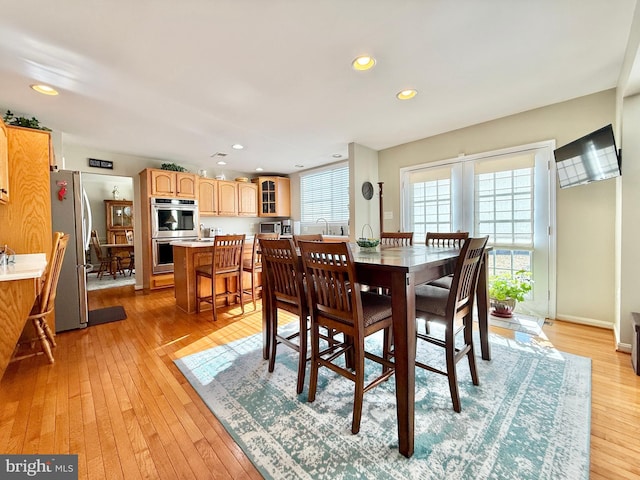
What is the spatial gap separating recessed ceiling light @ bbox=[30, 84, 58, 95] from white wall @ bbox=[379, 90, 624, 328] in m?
4.65

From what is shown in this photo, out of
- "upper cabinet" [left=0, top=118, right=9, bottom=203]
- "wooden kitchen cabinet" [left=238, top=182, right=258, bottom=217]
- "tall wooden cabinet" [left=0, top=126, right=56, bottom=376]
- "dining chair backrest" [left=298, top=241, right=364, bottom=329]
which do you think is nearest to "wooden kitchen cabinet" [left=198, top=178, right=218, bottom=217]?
"wooden kitchen cabinet" [left=238, top=182, right=258, bottom=217]

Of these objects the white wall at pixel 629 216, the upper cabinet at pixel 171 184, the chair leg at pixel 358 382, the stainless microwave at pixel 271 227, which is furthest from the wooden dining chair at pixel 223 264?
the white wall at pixel 629 216

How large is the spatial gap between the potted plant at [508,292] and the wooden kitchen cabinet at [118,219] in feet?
28.4

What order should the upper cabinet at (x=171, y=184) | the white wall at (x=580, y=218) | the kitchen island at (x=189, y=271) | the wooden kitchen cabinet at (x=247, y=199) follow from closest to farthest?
the white wall at (x=580, y=218) → the kitchen island at (x=189, y=271) → the upper cabinet at (x=171, y=184) → the wooden kitchen cabinet at (x=247, y=199)

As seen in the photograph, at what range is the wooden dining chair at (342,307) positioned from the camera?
144 cm

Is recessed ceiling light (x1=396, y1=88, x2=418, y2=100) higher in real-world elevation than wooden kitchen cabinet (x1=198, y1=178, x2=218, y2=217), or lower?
higher

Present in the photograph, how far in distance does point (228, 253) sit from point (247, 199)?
2.96 m

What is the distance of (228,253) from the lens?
344 centimetres

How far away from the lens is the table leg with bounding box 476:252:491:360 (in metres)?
2.15

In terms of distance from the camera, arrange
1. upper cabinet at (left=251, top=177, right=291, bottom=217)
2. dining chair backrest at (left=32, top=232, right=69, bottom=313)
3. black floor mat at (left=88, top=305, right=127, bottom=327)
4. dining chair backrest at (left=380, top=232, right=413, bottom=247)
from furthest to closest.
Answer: upper cabinet at (left=251, top=177, right=291, bottom=217) → black floor mat at (left=88, top=305, right=127, bottom=327) → dining chair backrest at (left=380, top=232, right=413, bottom=247) → dining chair backrest at (left=32, top=232, right=69, bottom=313)

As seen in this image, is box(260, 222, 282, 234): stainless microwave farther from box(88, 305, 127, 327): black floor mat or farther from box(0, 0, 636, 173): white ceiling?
box(88, 305, 127, 327): black floor mat

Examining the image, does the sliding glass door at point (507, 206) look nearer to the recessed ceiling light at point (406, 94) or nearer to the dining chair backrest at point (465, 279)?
the recessed ceiling light at point (406, 94)

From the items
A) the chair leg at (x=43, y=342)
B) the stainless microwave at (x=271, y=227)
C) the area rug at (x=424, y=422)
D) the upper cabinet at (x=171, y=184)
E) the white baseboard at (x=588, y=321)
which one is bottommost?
the area rug at (x=424, y=422)

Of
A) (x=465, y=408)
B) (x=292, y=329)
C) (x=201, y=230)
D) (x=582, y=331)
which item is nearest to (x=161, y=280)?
(x=201, y=230)
